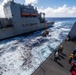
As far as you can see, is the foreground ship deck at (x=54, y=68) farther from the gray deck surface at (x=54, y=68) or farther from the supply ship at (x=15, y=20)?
the supply ship at (x=15, y=20)

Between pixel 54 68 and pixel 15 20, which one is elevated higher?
pixel 15 20

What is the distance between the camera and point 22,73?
1510cm

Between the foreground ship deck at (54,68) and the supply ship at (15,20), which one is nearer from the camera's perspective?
the foreground ship deck at (54,68)

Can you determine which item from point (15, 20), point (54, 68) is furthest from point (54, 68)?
point (15, 20)

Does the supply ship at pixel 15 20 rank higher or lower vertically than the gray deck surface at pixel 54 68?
higher

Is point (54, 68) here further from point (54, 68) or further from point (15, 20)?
point (15, 20)

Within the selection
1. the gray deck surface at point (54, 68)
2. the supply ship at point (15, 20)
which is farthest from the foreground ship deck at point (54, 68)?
the supply ship at point (15, 20)

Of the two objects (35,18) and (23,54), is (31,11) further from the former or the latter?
(23,54)

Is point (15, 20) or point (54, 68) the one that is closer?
point (54, 68)

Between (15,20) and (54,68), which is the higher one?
(15,20)

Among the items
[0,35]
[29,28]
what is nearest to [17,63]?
[0,35]

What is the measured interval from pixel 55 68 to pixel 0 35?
1016 inches

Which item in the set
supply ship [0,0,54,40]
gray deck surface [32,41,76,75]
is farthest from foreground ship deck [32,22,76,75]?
supply ship [0,0,54,40]

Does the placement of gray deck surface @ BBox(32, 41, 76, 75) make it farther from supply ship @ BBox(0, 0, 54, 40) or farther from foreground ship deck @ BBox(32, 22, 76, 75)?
supply ship @ BBox(0, 0, 54, 40)
